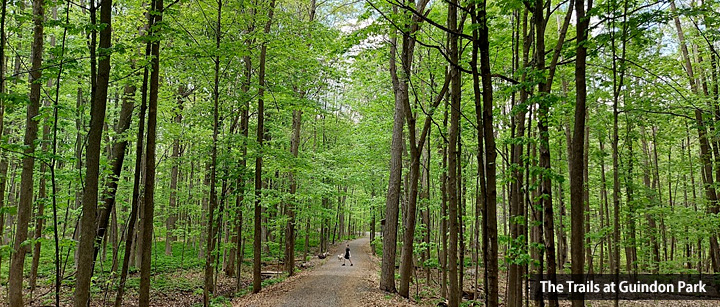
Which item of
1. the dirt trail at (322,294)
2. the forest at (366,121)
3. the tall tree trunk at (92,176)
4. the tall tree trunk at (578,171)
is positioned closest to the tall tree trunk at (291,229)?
the forest at (366,121)

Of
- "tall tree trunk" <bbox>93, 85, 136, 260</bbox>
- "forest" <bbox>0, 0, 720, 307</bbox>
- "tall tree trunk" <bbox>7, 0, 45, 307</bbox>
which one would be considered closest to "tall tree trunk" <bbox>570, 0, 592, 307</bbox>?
"forest" <bbox>0, 0, 720, 307</bbox>

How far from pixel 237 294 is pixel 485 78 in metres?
11.3

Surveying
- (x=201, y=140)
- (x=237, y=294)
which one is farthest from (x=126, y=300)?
(x=201, y=140)

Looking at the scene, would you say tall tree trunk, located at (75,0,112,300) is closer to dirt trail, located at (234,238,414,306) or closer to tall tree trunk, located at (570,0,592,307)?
dirt trail, located at (234,238,414,306)

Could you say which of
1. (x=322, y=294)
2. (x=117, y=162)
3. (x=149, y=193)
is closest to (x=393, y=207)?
(x=322, y=294)

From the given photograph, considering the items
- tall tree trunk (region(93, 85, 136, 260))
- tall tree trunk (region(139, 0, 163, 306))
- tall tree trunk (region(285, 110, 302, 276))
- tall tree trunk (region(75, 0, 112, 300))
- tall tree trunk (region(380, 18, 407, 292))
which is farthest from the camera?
tall tree trunk (region(285, 110, 302, 276))

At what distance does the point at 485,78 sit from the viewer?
4.88 m

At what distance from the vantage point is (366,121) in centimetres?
1847

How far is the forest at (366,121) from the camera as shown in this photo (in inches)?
204

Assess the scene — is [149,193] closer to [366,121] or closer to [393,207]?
[393,207]

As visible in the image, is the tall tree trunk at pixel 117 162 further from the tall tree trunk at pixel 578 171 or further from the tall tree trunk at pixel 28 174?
the tall tree trunk at pixel 578 171

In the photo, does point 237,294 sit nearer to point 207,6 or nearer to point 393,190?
point 393,190

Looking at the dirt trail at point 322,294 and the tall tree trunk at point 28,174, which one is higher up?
the tall tree trunk at point 28,174

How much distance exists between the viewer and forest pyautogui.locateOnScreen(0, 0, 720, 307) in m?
5.18
